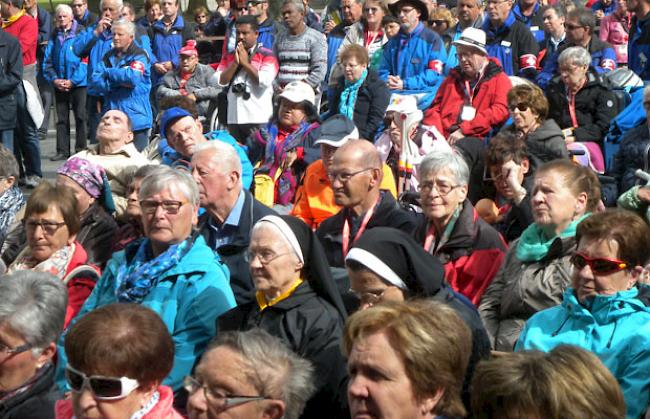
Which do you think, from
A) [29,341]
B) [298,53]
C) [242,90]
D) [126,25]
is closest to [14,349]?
[29,341]

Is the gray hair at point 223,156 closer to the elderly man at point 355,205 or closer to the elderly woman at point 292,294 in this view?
the elderly man at point 355,205

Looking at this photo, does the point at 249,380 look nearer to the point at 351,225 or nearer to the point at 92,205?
the point at 351,225

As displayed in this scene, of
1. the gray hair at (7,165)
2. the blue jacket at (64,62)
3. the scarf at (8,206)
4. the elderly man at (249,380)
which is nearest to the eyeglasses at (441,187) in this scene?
the elderly man at (249,380)

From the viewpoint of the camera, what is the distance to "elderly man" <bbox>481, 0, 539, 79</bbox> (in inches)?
487

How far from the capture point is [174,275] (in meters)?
5.25

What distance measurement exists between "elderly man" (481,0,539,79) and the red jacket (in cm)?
218

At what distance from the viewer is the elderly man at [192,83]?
42.9ft

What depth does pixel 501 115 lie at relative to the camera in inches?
383

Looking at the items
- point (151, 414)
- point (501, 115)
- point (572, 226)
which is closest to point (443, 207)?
point (572, 226)

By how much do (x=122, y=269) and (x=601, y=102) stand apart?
549cm

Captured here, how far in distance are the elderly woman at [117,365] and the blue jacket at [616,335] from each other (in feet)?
5.24

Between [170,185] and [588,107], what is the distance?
513 cm

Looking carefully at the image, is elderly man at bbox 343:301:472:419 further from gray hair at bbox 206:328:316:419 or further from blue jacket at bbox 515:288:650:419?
blue jacket at bbox 515:288:650:419

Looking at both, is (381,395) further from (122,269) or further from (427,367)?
(122,269)
